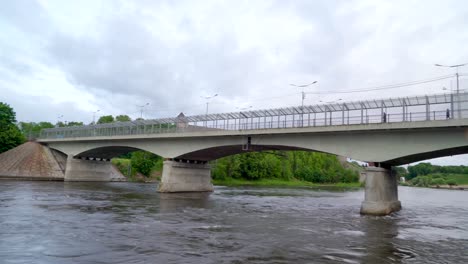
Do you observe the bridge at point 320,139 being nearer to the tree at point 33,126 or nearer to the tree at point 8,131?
the tree at point 8,131

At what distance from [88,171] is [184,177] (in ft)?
102

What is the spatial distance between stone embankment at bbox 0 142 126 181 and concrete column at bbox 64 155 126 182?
8.83 ft

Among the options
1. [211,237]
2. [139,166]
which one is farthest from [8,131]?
[211,237]

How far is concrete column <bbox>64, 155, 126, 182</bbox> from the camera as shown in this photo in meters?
73.6

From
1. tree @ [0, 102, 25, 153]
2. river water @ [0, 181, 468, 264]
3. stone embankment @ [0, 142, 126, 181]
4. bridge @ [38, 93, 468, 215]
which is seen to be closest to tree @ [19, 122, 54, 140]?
tree @ [0, 102, 25, 153]

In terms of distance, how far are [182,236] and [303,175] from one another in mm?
111872

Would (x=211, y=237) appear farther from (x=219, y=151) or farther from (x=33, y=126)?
(x=33, y=126)

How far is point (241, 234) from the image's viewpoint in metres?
21.8

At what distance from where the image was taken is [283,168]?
11912cm

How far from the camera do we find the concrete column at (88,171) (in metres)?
73.6

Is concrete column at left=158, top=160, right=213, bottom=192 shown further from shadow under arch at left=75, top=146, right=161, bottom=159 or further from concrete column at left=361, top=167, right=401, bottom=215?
concrete column at left=361, top=167, right=401, bottom=215

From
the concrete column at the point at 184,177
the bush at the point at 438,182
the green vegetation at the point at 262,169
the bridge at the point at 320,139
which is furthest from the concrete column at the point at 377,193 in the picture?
the bush at the point at 438,182

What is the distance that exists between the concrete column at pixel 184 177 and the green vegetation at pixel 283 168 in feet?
67.8

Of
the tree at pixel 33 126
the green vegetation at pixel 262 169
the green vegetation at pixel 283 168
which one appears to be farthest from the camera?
the tree at pixel 33 126
